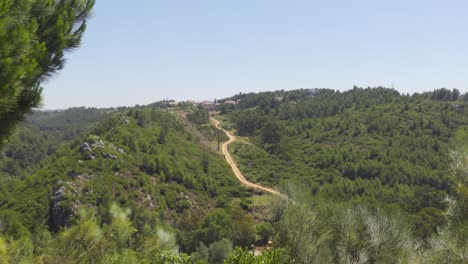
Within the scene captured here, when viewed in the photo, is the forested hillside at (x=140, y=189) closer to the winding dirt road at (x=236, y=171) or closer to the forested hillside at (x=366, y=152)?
the winding dirt road at (x=236, y=171)

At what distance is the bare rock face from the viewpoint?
45.8 meters

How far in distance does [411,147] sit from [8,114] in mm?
86337

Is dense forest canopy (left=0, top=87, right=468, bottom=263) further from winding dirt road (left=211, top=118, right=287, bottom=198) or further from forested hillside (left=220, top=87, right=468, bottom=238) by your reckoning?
winding dirt road (left=211, top=118, right=287, bottom=198)

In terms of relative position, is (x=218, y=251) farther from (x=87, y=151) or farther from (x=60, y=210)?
(x=87, y=151)

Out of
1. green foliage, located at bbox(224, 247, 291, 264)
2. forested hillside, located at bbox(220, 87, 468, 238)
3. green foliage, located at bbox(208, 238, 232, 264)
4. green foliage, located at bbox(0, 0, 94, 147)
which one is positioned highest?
green foliage, located at bbox(0, 0, 94, 147)

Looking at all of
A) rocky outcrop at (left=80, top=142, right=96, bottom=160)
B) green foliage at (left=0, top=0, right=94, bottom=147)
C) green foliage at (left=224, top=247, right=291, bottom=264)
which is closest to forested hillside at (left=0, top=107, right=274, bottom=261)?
rocky outcrop at (left=80, top=142, right=96, bottom=160)

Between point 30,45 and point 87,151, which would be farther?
point 87,151

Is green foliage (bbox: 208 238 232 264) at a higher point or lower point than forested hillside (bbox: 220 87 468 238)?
lower

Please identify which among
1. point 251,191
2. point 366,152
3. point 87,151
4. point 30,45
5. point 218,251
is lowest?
point 251,191

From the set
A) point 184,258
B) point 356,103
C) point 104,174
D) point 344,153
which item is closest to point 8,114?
point 184,258

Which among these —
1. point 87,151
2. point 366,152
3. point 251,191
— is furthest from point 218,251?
point 366,152

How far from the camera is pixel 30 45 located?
5969mm

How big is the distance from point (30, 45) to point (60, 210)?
151ft

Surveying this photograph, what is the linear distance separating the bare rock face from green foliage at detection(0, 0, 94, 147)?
4274cm
